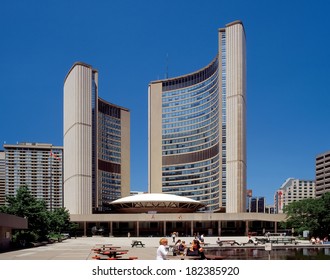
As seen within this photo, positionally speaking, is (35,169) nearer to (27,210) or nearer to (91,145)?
(91,145)

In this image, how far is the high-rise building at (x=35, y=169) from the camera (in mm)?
171250

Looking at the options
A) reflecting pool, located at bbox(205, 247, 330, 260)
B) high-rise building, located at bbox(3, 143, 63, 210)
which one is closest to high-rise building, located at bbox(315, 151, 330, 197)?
high-rise building, located at bbox(3, 143, 63, 210)

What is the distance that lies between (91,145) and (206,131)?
3163 centimetres

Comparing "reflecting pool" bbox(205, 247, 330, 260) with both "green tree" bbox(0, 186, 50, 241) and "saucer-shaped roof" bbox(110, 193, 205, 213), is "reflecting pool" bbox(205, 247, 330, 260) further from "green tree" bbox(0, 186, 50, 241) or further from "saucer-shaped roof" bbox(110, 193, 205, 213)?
"saucer-shaped roof" bbox(110, 193, 205, 213)

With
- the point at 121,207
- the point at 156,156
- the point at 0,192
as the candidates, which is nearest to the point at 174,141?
the point at 156,156

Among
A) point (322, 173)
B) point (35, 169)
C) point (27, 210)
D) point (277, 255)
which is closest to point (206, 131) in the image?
point (322, 173)

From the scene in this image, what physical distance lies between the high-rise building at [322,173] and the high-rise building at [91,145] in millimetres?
67443

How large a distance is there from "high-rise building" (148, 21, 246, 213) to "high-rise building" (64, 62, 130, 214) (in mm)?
14107

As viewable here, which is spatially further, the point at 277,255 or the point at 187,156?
the point at 187,156

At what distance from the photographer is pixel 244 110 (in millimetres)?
112688

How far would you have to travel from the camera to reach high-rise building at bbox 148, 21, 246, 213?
109375 millimetres

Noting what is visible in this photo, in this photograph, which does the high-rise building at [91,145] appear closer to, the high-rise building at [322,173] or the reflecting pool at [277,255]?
the high-rise building at [322,173]

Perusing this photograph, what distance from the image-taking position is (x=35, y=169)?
17475cm
